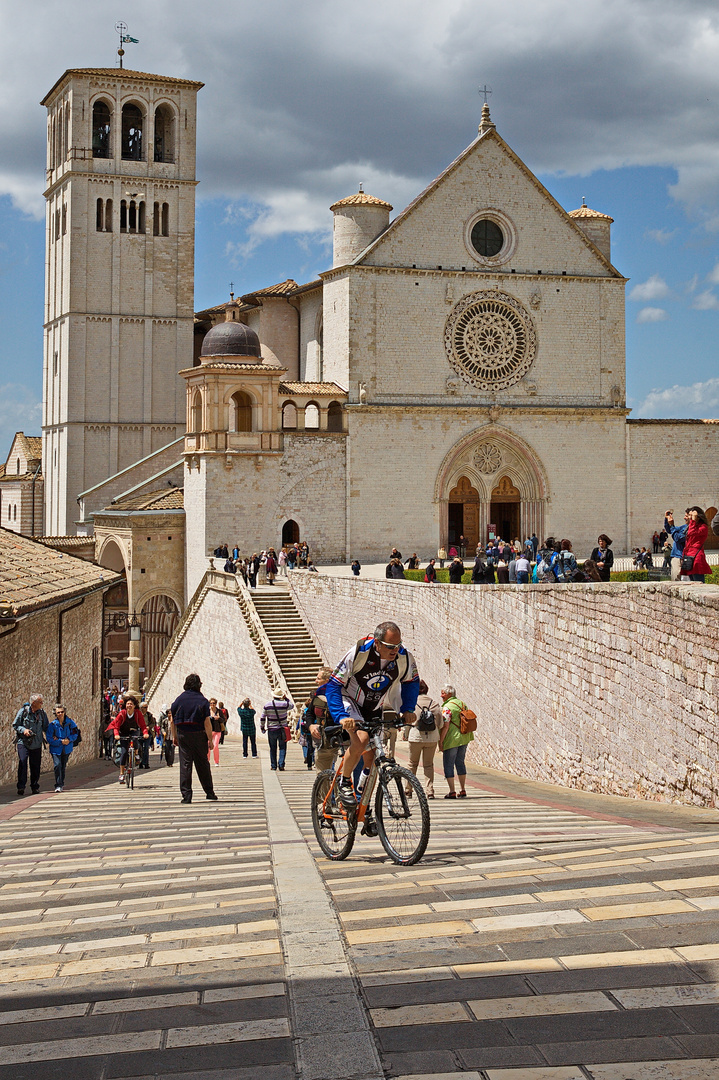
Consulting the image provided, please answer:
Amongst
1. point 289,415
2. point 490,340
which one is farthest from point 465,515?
point 289,415

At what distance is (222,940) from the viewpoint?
4.86 meters

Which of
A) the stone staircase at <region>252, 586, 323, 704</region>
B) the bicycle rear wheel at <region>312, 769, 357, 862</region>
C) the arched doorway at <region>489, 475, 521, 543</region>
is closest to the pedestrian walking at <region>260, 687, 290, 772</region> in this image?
the stone staircase at <region>252, 586, 323, 704</region>

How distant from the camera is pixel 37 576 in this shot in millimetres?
16578

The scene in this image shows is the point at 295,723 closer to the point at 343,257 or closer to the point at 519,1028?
the point at 343,257

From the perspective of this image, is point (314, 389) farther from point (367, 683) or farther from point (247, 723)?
point (367, 683)

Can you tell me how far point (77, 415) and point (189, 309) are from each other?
6701 mm

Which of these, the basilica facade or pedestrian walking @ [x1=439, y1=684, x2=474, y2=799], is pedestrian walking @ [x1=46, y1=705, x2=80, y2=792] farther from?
the basilica facade

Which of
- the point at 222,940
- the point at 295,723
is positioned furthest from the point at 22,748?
the point at 295,723

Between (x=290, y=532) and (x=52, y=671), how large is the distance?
73.5 feet

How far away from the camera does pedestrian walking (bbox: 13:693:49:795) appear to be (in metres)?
13.4

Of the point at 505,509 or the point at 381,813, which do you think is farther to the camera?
the point at 505,509

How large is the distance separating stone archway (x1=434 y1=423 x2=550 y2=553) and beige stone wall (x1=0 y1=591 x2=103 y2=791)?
21359 mm

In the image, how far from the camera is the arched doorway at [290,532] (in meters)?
39.7

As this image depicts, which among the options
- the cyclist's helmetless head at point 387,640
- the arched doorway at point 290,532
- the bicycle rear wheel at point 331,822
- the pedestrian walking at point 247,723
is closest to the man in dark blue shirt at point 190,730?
the bicycle rear wheel at point 331,822
